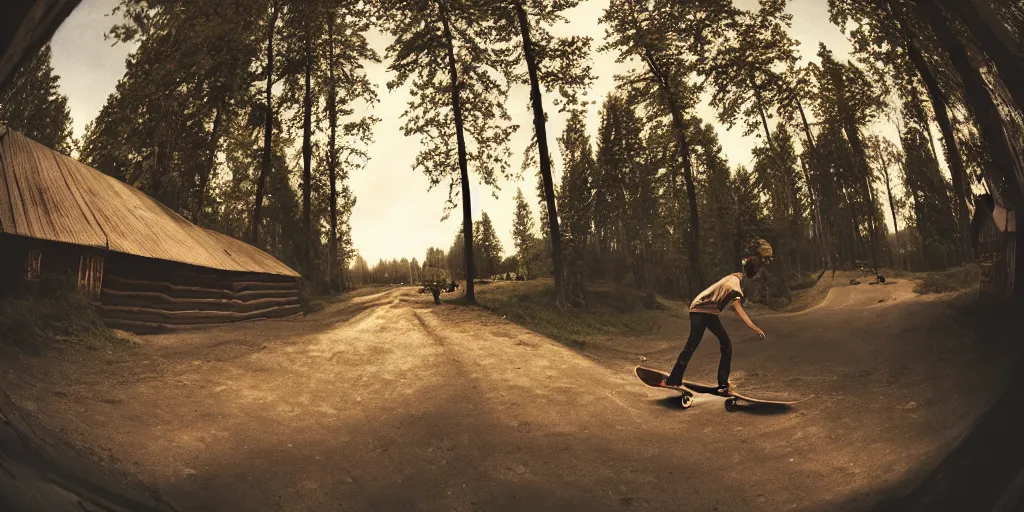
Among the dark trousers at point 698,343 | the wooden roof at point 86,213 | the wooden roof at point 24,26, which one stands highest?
the wooden roof at point 86,213

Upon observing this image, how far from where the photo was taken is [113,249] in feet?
31.0

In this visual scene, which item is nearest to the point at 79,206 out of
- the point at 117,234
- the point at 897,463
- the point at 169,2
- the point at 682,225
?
the point at 117,234

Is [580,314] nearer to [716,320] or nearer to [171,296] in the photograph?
[716,320]

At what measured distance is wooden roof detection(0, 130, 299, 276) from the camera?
7.18m

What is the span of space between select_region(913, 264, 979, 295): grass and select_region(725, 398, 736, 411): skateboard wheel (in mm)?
2221

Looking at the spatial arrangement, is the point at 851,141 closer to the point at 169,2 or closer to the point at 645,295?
the point at 169,2

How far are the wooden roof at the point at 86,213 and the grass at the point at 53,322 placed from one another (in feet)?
3.82

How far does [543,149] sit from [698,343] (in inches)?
565

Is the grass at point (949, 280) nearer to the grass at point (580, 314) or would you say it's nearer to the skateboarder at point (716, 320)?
the skateboarder at point (716, 320)

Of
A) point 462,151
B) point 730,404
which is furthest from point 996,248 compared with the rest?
point 462,151

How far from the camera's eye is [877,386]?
11.6 ft

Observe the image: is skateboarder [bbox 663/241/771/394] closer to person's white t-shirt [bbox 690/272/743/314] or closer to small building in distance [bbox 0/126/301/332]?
person's white t-shirt [bbox 690/272/743/314]

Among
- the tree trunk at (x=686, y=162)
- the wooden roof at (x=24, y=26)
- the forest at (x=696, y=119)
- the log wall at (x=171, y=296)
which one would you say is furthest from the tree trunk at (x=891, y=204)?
the log wall at (x=171, y=296)

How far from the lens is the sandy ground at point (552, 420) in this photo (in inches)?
87.7
